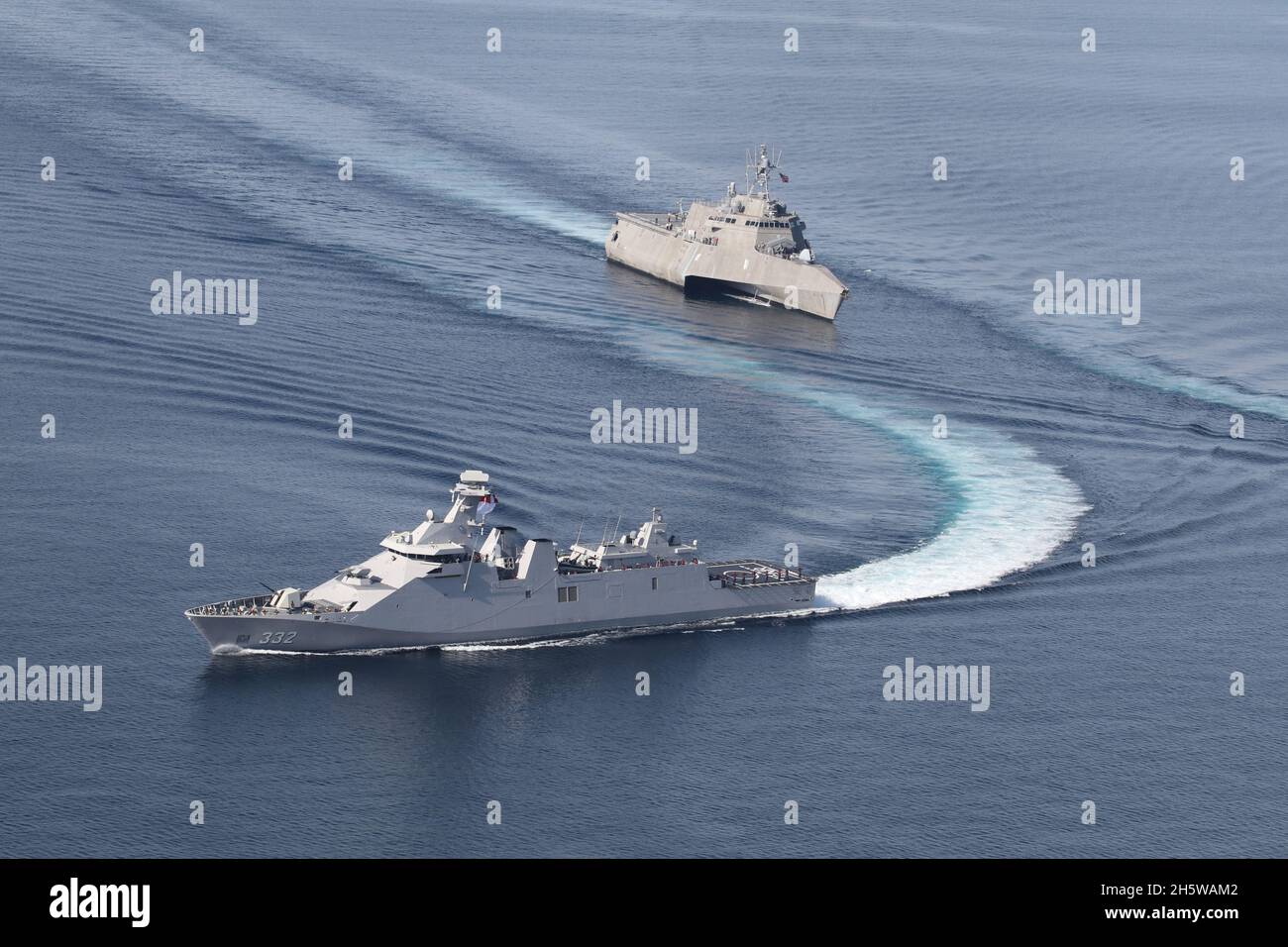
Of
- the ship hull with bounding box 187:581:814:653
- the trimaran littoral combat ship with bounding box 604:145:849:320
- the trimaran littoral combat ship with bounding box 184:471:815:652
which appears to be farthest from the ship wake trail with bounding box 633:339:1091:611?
the trimaran littoral combat ship with bounding box 604:145:849:320

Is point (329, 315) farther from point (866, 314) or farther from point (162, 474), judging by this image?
point (866, 314)

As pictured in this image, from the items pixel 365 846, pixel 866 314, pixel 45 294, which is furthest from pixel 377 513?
pixel 866 314

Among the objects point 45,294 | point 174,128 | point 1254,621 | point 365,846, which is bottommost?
point 365,846

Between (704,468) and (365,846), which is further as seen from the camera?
(704,468)

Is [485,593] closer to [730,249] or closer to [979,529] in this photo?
[979,529]

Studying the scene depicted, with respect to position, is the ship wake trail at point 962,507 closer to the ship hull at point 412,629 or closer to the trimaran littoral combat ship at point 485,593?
the ship hull at point 412,629

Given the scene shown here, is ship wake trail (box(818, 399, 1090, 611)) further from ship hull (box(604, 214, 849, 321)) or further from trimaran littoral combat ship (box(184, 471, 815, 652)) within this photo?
ship hull (box(604, 214, 849, 321))
